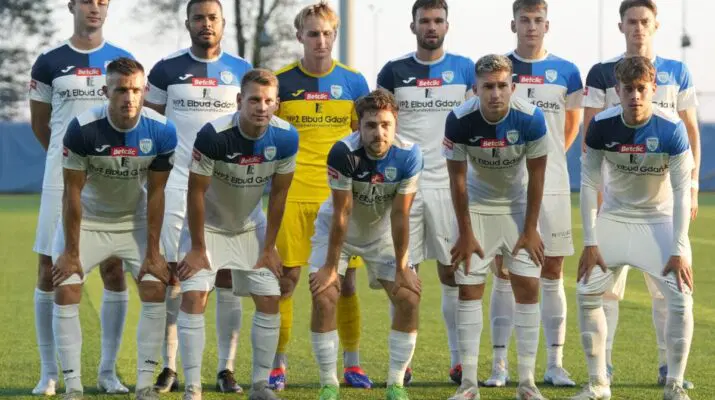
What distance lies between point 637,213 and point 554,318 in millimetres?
944

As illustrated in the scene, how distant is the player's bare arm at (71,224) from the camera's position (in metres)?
6.02

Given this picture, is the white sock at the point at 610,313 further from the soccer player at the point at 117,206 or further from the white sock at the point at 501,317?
the soccer player at the point at 117,206

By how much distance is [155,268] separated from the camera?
20.0 ft

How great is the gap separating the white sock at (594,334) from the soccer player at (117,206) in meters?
2.16

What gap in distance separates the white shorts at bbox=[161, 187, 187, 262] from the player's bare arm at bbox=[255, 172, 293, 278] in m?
0.70

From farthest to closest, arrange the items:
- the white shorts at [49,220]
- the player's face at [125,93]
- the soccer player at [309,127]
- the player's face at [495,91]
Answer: the soccer player at [309,127] → the white shorts at [49,220] → the player's face at [495,91] → the player's face at [125,93]

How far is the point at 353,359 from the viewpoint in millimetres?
6941

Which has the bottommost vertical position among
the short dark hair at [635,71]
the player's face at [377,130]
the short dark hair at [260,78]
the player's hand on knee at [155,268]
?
the player's hand on knee at [155,268]

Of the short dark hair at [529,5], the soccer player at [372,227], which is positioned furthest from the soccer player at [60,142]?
the short dark hair at [529,5]

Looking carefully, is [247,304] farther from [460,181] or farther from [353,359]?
[460,181]

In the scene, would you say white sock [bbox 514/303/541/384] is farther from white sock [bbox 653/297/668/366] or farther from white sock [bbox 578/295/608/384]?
white sock [bbox 653/297/668/366]

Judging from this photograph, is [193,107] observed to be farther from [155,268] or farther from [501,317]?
[501,317]

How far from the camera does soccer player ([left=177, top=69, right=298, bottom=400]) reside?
602 centimetres

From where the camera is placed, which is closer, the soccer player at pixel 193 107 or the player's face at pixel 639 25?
the soccer player at pixel 193 107
